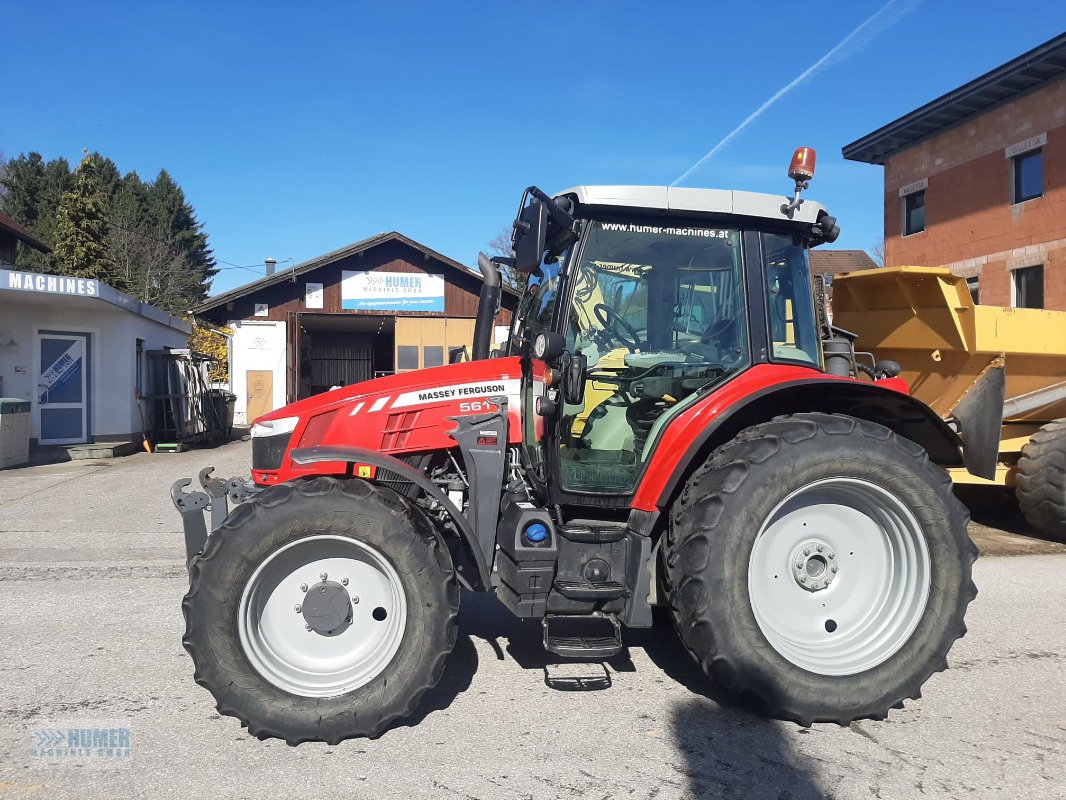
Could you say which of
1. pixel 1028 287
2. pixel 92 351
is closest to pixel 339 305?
pixel 92 351

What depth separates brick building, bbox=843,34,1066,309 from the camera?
15922 mm

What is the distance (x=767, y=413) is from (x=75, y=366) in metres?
14.6

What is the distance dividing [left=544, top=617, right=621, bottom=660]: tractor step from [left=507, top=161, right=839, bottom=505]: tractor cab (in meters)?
0.55

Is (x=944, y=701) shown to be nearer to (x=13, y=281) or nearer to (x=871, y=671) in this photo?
(x=871, y=671)

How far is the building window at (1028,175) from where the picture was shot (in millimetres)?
16406

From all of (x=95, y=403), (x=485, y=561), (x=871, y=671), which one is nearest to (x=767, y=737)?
(x=871, y=671)

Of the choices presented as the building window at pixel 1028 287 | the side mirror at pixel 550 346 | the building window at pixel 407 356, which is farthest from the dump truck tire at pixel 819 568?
the building window at pixel 407 356

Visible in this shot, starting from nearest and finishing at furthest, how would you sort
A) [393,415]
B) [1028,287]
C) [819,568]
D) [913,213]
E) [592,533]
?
[592,533]
[819,568]
[393,415]
[1028,287]
[913,213]

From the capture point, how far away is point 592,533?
3.26 m

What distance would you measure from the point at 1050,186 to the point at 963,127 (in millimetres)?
3174

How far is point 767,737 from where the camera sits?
9.93 feet

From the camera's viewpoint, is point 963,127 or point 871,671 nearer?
point 871,671

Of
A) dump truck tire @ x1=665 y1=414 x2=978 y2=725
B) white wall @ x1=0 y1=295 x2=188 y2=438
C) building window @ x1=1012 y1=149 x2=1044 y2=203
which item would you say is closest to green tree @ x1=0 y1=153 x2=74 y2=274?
white wall @ x1=0 y1=295 x2=188 y2=438

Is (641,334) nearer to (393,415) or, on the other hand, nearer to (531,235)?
(531,235)
